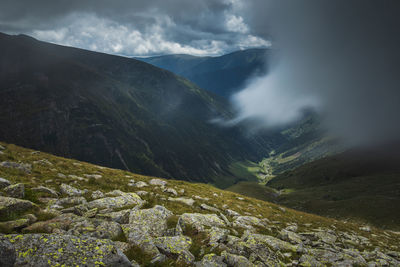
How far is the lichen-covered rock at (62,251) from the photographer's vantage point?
654 cm

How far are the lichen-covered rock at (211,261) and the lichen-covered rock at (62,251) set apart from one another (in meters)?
3.87

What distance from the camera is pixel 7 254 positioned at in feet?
20.0

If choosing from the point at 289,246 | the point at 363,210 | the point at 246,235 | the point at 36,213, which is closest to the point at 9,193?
the point at 36,213

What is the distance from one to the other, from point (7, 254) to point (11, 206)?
5780mm

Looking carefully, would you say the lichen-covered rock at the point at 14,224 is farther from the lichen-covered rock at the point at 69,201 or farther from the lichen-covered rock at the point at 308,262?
the lichen-covered rock at the point at 308,262

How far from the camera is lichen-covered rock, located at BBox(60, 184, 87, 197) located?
1650 cm

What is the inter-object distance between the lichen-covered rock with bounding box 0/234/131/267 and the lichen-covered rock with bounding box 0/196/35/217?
4.13 metres

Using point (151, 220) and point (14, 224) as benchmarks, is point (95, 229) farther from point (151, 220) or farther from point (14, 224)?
point (151, 220)

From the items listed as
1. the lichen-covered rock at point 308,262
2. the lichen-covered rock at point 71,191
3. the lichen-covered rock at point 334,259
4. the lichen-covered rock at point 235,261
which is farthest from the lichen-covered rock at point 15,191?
the lichen-covered rock at point 334,259

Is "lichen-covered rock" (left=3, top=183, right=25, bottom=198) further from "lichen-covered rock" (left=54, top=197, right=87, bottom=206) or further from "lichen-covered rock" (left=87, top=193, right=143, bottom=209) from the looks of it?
"lichen-covered rock" (left=87, top=193, right=143, bottom=209)

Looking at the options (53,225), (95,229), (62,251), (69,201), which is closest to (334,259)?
(95,229)

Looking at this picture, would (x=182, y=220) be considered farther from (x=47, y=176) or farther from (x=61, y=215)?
(x=47, y=176)

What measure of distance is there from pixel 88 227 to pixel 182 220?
6405 mm

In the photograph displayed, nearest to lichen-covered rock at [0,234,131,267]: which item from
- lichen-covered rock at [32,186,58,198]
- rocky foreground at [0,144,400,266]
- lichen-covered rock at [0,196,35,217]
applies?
rocky foreground at [0,144,400,266]
